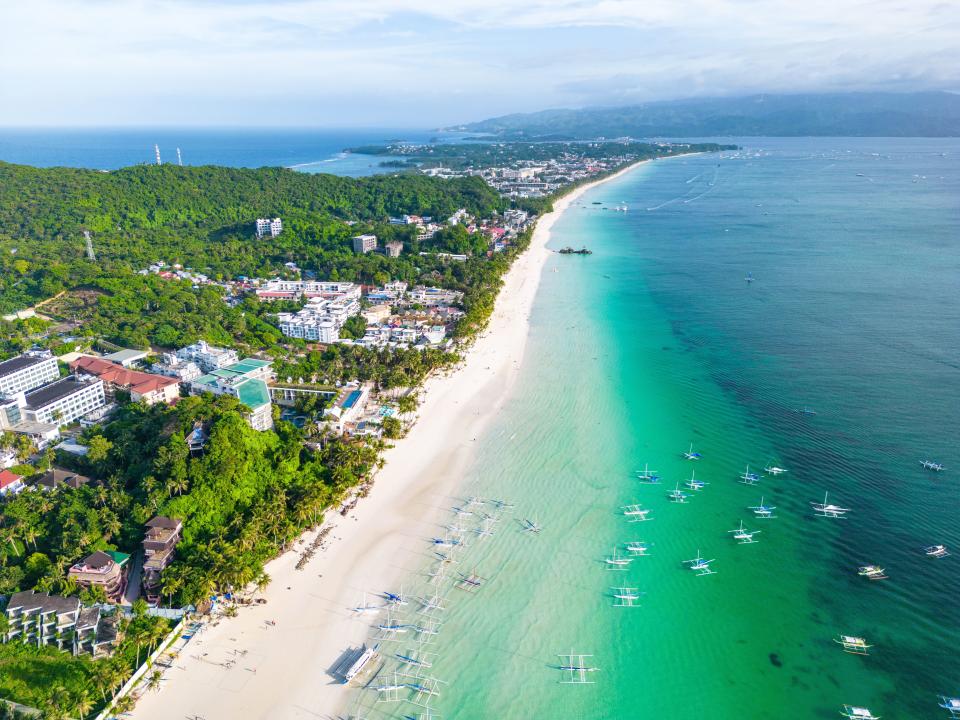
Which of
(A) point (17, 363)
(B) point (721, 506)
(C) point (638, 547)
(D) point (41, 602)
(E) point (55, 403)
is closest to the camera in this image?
(D) point (41, 602)

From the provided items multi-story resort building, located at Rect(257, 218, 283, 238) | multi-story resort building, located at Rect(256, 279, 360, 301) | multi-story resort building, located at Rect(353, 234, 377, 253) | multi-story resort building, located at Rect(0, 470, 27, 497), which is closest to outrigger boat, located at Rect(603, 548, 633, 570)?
multi-story resort building, located at Rect(0, 470, 27, 497)

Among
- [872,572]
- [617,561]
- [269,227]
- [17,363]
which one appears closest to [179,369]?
[17,363]

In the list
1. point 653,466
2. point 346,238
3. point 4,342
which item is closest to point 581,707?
point 653,466

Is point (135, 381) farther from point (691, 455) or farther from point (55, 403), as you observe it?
point (691, 455)

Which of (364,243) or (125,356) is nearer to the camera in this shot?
(125,356)

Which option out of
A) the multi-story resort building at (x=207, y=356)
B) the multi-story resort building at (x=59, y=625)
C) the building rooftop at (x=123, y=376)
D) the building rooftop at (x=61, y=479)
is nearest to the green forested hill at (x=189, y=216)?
the building rooftop at (x=123, y=376)

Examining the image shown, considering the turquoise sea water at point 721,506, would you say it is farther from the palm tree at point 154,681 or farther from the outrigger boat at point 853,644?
the palm tree at point 154,681

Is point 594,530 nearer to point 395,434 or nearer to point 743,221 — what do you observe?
point 395,434

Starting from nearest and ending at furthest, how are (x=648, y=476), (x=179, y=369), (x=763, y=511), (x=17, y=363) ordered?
(x=763, y=511)
(x=648, y=476)
(x=17, y=363)
(x=179, y=369)
